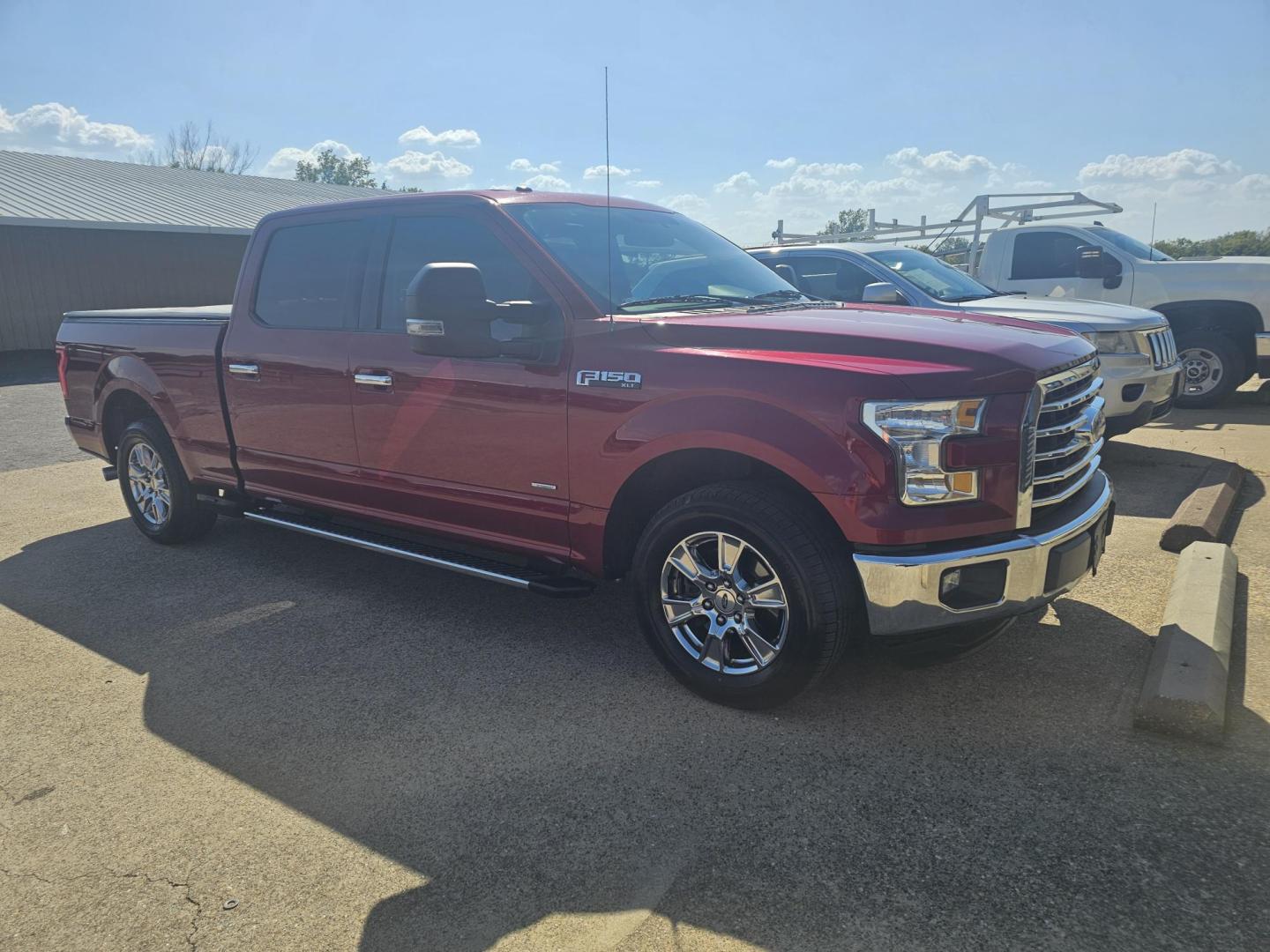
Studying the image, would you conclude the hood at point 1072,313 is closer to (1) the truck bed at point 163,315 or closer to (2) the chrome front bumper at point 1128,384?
(2) the chrome front bumper at point 1128,384

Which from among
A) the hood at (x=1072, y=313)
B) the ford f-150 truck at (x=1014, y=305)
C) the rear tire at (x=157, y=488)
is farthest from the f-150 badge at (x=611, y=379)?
the hood at (x=1072, y=313)

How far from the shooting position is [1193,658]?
3438mm

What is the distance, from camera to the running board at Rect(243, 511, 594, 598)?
3.80m

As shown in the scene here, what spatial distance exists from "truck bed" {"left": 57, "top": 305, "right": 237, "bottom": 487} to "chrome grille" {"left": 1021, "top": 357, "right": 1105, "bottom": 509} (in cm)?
424

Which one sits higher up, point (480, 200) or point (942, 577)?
point (480, 200)

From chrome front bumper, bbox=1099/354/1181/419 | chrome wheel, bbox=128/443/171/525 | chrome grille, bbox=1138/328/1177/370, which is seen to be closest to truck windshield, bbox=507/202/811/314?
chrome wheel, bbox=128/443/171/525

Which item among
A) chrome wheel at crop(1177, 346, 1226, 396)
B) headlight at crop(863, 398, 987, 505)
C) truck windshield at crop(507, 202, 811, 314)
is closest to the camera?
headlight at crop(863, 398, 987, 505)

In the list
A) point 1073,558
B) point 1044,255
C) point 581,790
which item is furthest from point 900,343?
point 1044,255

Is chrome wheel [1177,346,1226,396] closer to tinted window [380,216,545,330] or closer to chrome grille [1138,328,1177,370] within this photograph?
chrome grille [1138,328,1177,370]

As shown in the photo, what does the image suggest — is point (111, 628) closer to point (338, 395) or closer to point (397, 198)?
point (338, 395)

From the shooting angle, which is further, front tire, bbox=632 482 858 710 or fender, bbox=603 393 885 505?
front tire, bbox=632 482 858 710

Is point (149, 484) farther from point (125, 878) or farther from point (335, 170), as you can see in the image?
point (335, 170)

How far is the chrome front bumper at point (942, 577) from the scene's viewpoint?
299cm

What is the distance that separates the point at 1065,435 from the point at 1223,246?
19.7 meters
